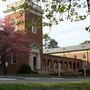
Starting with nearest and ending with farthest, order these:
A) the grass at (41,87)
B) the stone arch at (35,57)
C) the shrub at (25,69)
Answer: the grass at (41,87) → the shrub at (25,69) → the stone arch at (35,57)

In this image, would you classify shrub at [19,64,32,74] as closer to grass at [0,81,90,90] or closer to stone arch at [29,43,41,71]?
stone arch at [29,43,41,71]

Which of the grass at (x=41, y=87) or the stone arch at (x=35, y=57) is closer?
the grass at (x=41, y=87)

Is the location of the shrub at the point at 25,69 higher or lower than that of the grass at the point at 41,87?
lower

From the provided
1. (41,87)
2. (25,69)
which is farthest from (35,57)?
(41,87)

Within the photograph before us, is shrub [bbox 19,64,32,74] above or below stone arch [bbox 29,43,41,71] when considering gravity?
below

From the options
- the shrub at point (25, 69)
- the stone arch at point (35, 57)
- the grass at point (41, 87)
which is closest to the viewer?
the grass at point (41, 87)

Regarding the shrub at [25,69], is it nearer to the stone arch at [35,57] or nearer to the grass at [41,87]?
the stone arch at [35,57]

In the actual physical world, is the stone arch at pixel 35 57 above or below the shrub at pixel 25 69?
above

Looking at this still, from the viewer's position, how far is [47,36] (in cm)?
1320

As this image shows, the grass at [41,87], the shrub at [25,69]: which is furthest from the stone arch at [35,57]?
the grass at [41,87]

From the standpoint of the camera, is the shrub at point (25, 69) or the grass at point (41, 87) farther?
the shrub at point (25, 69)

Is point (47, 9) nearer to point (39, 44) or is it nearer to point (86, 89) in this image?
point (86, 89)

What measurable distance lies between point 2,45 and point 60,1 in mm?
34451

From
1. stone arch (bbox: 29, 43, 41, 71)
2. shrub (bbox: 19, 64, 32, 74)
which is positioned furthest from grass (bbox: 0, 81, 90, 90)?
stone arch (bbox: 29, 43, 41, 71)
